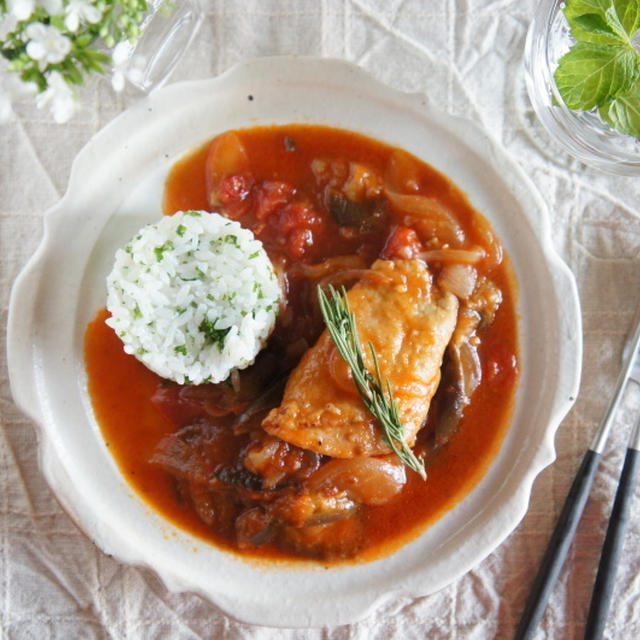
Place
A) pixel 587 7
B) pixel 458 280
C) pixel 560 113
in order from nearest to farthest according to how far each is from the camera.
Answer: pixel 587 7 < pixel 458 280 < pixel 560 113

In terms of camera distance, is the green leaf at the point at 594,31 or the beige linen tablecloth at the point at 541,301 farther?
the beige linen tablecloth at the point at 541,301

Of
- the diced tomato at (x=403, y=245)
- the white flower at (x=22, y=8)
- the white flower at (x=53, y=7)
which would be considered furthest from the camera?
the diced tomato at (x=403, y=245)

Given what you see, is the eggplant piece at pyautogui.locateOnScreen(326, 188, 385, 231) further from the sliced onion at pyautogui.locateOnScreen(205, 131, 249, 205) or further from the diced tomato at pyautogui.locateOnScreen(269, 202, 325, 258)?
the sliced onion at pyautogui.locateOnScreen(205, 131, 249, 205)

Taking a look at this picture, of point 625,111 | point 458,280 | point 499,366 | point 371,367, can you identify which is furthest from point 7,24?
point 625,111

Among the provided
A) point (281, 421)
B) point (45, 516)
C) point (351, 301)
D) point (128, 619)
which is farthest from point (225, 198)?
point (128, 619)

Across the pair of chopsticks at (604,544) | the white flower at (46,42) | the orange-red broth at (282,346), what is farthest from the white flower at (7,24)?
the pair of chopsticks at (604,544)

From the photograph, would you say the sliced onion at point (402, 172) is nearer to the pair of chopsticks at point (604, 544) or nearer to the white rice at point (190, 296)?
the white rice at point (190, 296)

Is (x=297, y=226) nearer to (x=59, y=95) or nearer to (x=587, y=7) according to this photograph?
(x=59, y=95)
